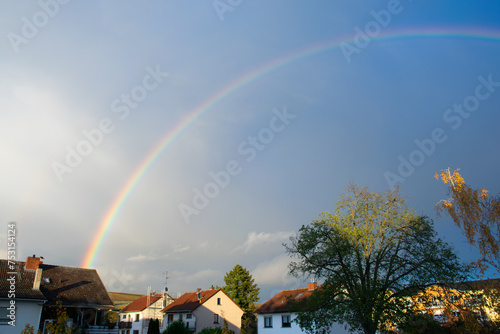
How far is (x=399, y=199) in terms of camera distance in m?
27.0

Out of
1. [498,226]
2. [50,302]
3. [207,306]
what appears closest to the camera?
[498,226]

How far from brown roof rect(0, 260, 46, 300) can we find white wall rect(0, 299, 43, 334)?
650mm

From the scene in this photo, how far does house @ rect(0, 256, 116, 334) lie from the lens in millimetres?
32312

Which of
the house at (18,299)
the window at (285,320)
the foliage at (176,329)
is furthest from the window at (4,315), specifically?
the window at (285,320)

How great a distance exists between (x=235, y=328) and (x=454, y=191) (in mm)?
45722

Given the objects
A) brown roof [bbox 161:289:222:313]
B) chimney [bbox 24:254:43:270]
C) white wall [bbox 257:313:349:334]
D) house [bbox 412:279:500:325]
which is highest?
chimney [bbox 24:254:43:270]

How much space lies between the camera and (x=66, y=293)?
36844 mm

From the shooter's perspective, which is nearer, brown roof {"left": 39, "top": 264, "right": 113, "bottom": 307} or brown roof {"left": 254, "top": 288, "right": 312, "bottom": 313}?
brown roof {"left": 39, "top": 264, "right": 113, "bottom": 307}

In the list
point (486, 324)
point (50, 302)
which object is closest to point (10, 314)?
point (50, 302)

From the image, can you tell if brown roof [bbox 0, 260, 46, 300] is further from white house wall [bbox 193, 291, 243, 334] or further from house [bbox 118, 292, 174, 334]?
house [bbox 118, 292, 174, 334]

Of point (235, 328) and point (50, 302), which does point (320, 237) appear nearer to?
point (50, 302)

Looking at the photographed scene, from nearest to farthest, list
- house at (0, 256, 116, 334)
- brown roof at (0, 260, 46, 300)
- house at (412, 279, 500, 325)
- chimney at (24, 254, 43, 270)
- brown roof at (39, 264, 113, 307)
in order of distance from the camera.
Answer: house at (412, 279, 500, 325), brown roof at (0, 260, 46, 300), house at (0, 256, 116, 334), brown roof at (39, 264, 113, 307), chimney at (24, 254, 43, 270)

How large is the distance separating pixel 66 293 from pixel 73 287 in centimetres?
189

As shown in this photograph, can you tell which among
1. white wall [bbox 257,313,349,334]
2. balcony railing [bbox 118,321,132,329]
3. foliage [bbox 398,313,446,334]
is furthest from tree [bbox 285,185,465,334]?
balcony railing [bbox 118,321,132,329]
